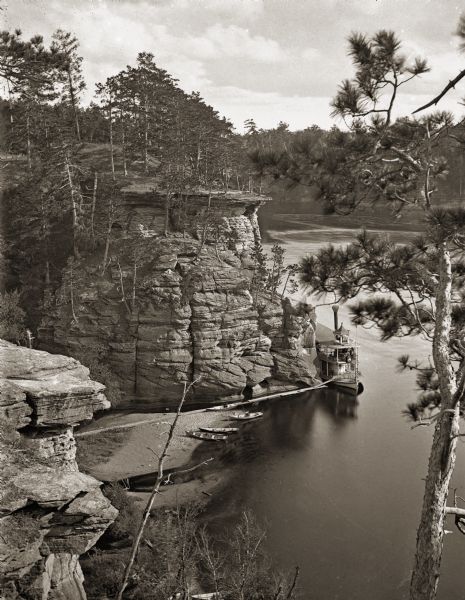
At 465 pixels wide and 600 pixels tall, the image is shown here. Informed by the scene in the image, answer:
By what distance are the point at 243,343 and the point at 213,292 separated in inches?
161

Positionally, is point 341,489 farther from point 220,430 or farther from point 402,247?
point 402,247

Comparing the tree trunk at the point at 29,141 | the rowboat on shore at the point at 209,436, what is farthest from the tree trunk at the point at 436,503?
the tree trunk at the point at 29,141

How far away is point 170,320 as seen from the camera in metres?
34.3

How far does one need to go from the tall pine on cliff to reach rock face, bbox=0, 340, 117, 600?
7990 mm

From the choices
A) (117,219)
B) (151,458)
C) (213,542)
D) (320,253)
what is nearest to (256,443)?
(151,458)

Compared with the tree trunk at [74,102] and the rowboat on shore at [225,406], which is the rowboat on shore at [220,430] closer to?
the rowboat on shore at [225,406]

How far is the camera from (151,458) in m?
28.5

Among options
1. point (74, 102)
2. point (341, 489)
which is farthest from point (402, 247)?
point (74, 102)

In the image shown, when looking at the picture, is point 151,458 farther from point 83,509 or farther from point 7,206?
point 7,206

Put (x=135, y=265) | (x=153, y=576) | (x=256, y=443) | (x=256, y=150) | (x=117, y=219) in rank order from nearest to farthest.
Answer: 1. (x=256, y=150)
2. (x=153, y=576)
3. (x=256, y=443)
4. (x=135, y=265)
5. (x=117, y=219)

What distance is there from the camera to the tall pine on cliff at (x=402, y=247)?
26.3 feet

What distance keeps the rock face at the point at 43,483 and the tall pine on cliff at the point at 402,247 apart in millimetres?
7990

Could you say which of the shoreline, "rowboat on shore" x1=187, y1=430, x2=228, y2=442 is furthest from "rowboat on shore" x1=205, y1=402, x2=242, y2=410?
"rowboat on shore" x1=187, y1=430, x2=228, y2=442

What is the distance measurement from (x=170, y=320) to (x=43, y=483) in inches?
863
